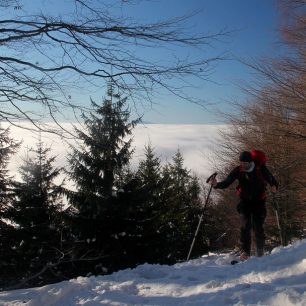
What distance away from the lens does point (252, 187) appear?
736 cm

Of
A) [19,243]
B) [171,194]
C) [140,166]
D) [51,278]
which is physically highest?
[140,166]

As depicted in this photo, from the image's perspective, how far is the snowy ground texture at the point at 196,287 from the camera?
448cm

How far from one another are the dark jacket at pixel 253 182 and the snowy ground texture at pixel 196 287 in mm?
1220

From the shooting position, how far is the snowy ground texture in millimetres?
4484

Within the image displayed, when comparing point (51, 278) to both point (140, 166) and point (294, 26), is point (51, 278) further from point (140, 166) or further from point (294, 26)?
point (294, 26)

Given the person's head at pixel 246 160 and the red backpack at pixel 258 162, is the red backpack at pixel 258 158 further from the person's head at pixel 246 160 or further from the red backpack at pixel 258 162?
the person's head at pixel 246 160

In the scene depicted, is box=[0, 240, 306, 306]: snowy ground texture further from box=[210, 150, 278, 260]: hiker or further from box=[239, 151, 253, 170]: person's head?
box=[239, 151, 253, 170]: person's head

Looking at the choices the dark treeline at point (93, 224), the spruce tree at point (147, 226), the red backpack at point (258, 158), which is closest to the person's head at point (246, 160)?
the red backpack at point (258, 158)

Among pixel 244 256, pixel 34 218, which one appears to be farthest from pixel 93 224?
pixel 244 256

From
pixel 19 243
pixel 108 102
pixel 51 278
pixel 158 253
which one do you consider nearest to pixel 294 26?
pixel 108 102

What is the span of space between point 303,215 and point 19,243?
13.6 m

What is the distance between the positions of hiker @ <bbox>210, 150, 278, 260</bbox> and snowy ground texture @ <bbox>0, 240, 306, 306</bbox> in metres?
1.08

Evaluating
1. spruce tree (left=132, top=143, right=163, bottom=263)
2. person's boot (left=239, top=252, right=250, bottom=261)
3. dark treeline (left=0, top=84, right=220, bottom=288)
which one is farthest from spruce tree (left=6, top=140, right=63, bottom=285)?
person's boot (left=239, top=252, right=250, bottom=261)

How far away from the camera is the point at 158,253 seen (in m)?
17.3
